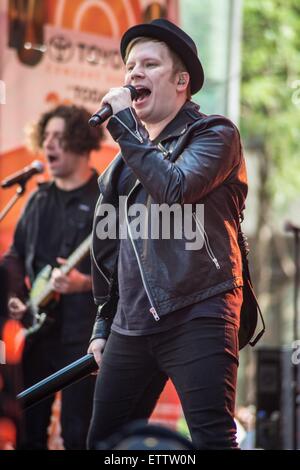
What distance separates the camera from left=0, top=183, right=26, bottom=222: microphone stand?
589cm

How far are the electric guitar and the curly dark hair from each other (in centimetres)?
59

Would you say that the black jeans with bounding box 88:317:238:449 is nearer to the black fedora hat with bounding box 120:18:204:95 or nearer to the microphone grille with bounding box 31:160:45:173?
the black fedora hat with bounding box 120:18:204:95

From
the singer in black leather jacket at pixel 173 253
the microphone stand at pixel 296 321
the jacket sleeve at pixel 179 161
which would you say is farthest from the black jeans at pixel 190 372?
the microphone stand at pixel 296 321

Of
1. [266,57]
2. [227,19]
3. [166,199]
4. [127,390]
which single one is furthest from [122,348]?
[266,57]

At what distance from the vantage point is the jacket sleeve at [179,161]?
344 centimetres

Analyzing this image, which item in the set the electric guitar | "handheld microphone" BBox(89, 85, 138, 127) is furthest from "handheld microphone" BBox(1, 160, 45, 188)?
"handheld microphone" BBox(89, 85, 138, 127)

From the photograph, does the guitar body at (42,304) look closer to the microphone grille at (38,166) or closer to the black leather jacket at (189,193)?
the microphone grille at (38,166)

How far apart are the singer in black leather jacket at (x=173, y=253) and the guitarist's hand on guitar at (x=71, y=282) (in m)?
1.70

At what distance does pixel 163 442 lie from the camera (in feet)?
9.30

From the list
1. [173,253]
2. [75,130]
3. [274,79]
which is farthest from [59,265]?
[274,79]

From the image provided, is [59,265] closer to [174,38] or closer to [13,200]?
[13,200]

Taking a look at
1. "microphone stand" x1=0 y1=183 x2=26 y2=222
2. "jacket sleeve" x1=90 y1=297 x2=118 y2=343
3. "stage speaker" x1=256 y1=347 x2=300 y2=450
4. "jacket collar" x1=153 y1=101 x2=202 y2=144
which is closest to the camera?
"jacket collar" x1=153 y1=101 x2=202 y2=144

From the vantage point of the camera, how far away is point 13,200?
5.97 metres

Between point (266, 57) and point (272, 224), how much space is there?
2.56 meters
